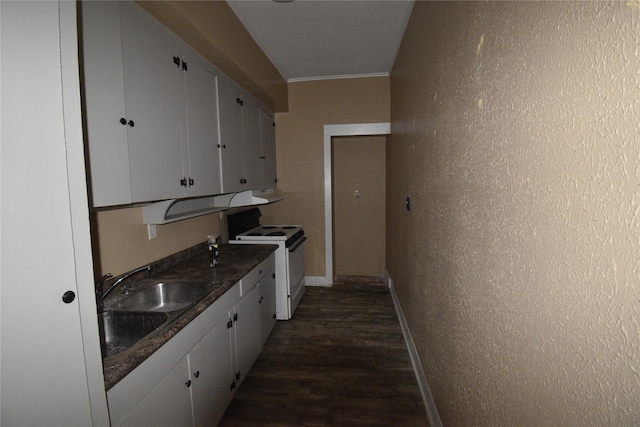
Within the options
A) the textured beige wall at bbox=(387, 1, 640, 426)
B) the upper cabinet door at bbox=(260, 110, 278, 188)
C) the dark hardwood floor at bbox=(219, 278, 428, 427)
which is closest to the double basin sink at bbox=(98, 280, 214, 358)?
the dark hardwood floor at bbox=(219, 278, 428, 427)

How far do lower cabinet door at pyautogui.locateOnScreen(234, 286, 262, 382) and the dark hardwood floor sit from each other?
0.49 feet

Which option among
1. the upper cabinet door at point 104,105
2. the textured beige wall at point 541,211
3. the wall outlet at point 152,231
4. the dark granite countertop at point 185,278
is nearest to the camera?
the textured beige wall at point 541,211

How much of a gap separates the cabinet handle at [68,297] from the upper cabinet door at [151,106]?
2.59ft

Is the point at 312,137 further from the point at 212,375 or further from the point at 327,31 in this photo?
the point at 212,375

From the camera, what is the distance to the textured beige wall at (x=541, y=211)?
513mm

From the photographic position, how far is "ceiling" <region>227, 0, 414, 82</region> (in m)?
2.34

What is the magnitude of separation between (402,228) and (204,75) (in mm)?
2120

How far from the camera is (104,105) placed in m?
1.31

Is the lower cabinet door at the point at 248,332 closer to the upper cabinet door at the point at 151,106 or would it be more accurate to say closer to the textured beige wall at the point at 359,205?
the upper cabinet door at the point at 151,106

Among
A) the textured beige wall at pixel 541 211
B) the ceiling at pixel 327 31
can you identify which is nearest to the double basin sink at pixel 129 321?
the textured beige wall at pixel 541 211

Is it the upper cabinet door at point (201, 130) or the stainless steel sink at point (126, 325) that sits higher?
the upper cabinet door at point (201, 130)

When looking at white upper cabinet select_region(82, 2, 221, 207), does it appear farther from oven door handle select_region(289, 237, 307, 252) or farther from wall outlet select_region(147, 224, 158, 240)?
oven door handle select_region(289, 237, 307, 252)

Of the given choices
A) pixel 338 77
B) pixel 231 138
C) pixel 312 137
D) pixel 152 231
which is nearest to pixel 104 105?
pixel 152 231

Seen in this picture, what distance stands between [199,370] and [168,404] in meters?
0.25
